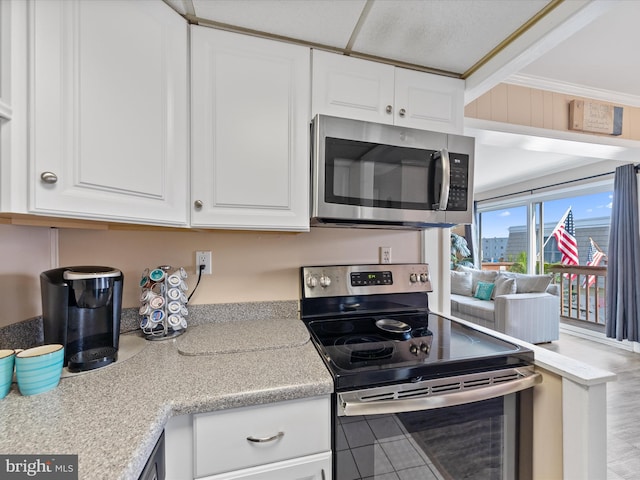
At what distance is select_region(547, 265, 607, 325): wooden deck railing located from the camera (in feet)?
12.6

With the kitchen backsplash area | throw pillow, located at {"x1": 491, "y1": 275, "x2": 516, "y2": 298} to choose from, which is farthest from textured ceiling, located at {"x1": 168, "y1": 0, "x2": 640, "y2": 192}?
throw pillow, located at {"x1": 491, "y1": 275, "x2": 516, "y2": 298}

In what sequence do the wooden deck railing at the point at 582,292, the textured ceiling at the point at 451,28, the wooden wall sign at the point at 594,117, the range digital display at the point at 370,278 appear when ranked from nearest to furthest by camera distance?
the textured ceiling at the point at 451,28 → the range digital display at the point at 370,278 → the wooden wall sign at the point at 594,117 → the wooden deck railing at the point at 582,292

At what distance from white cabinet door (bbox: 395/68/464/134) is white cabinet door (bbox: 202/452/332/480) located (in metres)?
1.32

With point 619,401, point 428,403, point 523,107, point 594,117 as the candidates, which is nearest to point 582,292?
point 619,401

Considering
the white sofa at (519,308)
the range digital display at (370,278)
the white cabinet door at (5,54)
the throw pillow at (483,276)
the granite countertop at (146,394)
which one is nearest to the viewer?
the granite countertop at (146,394)

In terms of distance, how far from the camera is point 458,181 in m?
1.25

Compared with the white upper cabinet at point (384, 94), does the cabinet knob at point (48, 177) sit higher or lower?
lower

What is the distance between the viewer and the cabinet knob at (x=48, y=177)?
70 centimetres

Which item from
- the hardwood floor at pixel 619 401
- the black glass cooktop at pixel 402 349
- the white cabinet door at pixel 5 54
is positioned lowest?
the hardwood floor at pixel 619 401

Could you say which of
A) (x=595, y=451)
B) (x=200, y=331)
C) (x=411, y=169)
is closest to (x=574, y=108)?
(x=411, y=169)

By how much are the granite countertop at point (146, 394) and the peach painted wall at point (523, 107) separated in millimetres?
1785

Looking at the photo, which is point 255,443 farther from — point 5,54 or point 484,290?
point 484,290

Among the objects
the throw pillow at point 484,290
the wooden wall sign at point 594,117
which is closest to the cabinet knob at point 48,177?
the wooden wall sign at point 594,117

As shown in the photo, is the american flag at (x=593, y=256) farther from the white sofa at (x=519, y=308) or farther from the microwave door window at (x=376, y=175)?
the microwave door window at (x=376, y=175)
